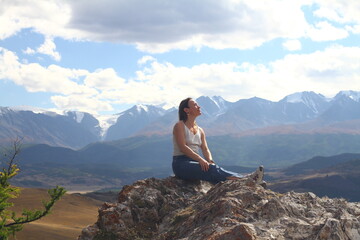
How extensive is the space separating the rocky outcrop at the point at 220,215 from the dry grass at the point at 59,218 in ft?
89.7

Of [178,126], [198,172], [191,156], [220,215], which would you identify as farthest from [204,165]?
[220,215]

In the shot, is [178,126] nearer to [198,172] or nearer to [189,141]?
[189,141]

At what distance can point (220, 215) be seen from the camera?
26.1ft

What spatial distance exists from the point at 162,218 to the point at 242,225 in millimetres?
3769

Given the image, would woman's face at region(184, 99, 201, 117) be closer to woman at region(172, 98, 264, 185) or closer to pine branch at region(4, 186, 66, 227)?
woman at region(172, 98, 264, 185)

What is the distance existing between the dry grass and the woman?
26.5 m

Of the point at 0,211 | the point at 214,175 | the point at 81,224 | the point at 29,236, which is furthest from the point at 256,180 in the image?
the point at 81,224

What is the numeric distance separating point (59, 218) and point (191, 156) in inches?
1905

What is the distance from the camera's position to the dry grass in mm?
37444

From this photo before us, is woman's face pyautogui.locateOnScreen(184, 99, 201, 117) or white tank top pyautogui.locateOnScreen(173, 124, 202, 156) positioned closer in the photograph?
white tank top pyautogui.locateOnScreen(173, 124, 202, 156)

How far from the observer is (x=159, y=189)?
11.2m

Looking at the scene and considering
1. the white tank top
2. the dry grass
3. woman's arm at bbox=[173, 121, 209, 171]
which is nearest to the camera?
woman's arm at bbox=[173, 121, 209, 171]

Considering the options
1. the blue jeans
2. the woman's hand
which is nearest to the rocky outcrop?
the blue jeans

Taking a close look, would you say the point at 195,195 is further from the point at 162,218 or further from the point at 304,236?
the point at 304,236
